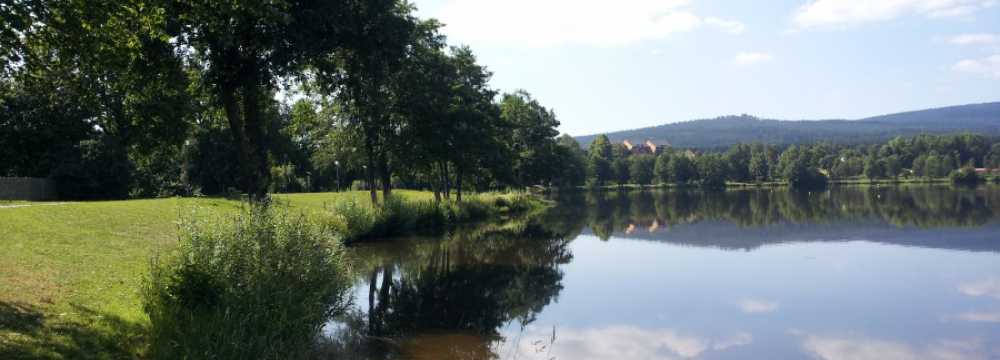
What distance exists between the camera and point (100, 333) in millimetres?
9867

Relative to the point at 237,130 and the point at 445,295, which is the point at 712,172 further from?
the point at 237,130

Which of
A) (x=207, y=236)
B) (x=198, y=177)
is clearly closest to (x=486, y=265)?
(x=207, y=236)

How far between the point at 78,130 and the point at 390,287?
112 ft

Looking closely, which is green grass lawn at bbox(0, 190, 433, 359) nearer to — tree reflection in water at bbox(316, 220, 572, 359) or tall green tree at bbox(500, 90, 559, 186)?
tree reflection in water at bbox(316, 220, 572, 359)

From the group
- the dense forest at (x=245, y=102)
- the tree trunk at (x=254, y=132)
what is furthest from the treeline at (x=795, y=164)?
the tree trunk at (x=254, y=132)

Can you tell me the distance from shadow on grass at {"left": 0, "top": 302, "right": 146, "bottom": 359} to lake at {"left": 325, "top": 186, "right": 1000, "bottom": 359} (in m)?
4.05

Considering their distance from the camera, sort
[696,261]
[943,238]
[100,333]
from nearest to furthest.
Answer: [100,333], [696,261], [943,238]

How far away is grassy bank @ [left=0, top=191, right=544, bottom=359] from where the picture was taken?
30.2 ft

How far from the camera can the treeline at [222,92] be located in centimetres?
1270

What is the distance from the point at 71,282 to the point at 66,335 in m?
3.86

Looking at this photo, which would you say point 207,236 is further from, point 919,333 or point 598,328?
point 919,333

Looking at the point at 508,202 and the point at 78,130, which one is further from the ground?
the point at 78,130

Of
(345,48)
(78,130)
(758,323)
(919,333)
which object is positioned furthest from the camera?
(78,130)

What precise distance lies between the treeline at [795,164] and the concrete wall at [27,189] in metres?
113
